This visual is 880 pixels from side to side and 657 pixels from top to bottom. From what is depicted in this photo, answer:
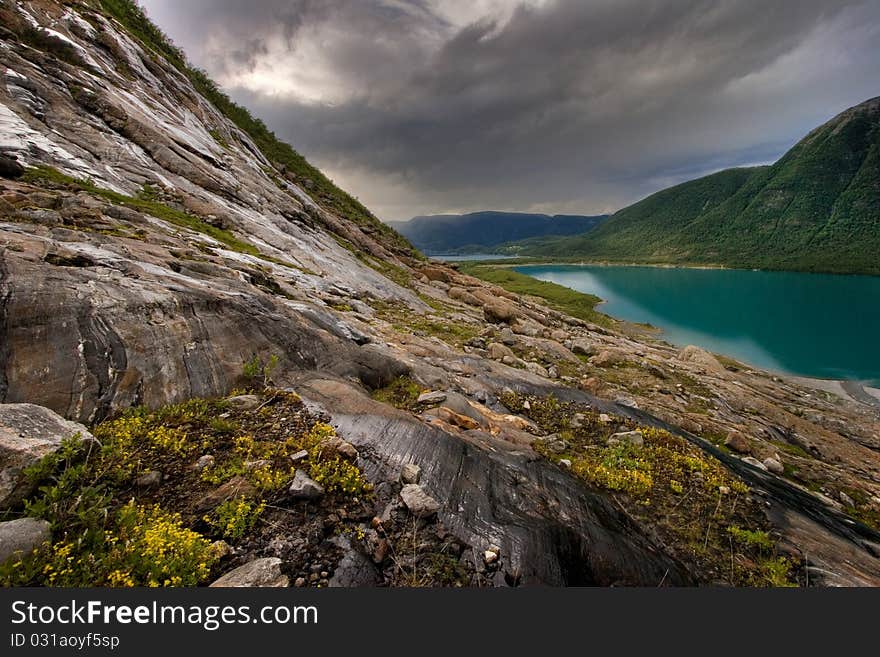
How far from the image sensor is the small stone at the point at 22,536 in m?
3.72

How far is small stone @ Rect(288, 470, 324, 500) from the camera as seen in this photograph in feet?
18.1

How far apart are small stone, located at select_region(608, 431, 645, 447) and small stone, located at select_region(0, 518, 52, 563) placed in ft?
40.8

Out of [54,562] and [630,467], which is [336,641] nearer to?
[54,562]

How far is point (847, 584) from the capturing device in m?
6.73

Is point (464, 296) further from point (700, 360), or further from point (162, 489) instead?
point (162, 489)

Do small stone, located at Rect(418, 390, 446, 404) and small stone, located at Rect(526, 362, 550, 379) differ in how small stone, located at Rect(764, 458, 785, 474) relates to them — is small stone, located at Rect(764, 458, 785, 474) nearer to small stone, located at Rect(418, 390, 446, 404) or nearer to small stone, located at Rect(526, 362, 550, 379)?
small stone, located at Rect(526, 362, 550, 379)

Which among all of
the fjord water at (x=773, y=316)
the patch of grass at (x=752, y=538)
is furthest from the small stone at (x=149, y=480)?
the fjord water at (x=773, y=316)

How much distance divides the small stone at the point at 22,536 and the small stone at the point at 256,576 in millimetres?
2002

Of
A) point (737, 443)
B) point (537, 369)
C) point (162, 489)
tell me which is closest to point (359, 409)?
point (162, 489)

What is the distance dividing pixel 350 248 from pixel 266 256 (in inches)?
729

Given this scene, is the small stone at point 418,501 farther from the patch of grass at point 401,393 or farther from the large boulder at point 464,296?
the large boulder at point 464,296

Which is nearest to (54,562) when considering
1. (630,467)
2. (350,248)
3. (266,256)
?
(630,467)

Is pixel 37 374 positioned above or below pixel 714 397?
above

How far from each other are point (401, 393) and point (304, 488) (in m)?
5.60
